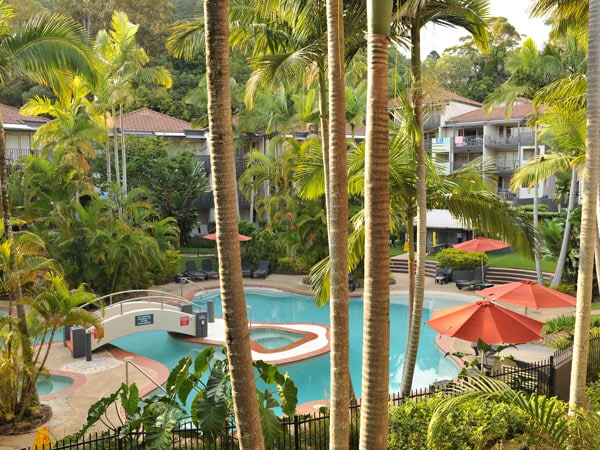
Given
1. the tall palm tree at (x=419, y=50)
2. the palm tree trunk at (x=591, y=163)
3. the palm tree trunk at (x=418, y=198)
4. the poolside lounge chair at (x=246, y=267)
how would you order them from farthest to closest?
the poolside lounge chair at (x=246, y=267) < the palm tree trunk at (x=418, y=198) < the tall palm tree at (x=419, y=50) < the palm tree trunk at (x=591, y=163)

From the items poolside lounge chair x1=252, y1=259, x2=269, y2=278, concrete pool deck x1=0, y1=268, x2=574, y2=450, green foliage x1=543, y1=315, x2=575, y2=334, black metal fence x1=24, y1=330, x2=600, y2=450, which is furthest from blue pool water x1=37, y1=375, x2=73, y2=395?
poolside lounge chair x1=252, y1=259, x2=269, y2=278

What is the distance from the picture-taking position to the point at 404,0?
8.91 m

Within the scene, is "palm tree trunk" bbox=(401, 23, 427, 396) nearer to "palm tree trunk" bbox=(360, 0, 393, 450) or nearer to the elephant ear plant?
the elephant ear plant

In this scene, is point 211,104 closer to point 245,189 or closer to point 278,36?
point 278,36

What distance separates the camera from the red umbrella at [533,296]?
14.6 meters

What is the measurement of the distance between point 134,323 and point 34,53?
9329 mm

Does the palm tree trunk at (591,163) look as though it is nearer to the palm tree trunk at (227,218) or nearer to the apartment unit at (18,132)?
the palm tree trunk at (227,218)

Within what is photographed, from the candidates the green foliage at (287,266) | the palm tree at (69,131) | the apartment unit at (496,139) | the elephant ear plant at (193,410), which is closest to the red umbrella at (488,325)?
the elephant ear plant at (193,410)

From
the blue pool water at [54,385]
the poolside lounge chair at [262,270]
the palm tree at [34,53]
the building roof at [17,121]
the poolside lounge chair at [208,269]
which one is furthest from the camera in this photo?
the building roof at [17,121]

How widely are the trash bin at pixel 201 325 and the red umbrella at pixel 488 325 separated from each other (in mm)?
9363

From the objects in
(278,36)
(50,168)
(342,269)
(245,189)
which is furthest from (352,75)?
(342,269)

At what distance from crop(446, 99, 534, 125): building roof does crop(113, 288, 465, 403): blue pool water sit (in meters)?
19.7

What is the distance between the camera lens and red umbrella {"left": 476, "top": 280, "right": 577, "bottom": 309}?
1464 cm

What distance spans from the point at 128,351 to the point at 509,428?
12.9 m
